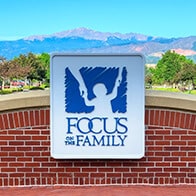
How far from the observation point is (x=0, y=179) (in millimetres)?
6230

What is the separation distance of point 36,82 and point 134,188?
99326mm

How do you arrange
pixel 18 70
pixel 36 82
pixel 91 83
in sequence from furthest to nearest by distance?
pixel 36 82 < pixel 18 70 < pixel 91 83

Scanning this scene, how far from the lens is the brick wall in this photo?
6.17m

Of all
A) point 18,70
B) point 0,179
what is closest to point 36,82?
point 18,70

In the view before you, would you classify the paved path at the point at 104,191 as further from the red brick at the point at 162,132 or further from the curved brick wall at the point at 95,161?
the red brick at the point at 162,132

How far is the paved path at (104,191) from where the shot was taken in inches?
231

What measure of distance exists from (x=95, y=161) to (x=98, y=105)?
2.55 feet

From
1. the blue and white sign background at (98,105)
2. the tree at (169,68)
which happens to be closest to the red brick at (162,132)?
the blue and white sign background at (98,105)

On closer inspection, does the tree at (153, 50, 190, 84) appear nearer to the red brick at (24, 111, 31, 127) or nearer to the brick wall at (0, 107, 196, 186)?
the brick wall at (0, 107, 196, 186)

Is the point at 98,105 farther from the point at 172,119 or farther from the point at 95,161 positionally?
the point at 172,119

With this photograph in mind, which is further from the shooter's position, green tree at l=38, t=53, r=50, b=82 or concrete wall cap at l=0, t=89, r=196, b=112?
green tree at l=38, t=53, r=50, b=82

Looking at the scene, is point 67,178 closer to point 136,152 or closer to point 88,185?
point 88,185

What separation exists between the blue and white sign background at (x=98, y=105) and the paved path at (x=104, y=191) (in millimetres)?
431

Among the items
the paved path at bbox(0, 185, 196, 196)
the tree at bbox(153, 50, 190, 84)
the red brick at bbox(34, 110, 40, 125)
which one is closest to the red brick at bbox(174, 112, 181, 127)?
the paved path at bbox(0, 185, 196, 196)
